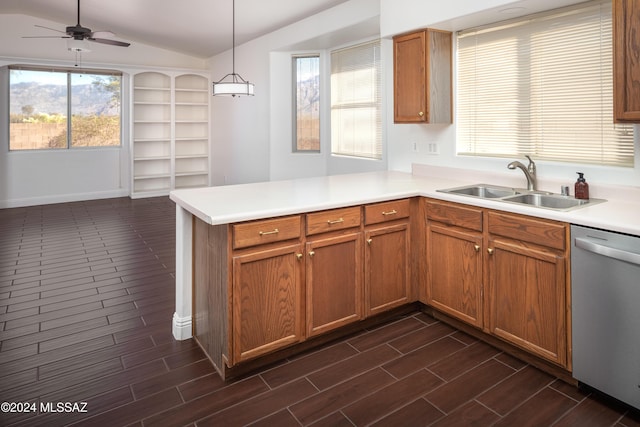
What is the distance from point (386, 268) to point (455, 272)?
1.40 ft

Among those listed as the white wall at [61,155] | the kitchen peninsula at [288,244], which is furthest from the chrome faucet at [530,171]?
the white wall at [61,155]

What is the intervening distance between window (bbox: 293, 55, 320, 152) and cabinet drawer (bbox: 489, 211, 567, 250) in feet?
14.1

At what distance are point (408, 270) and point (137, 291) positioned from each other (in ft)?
7.01

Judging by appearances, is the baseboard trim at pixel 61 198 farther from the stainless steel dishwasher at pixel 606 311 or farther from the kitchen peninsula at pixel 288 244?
the stainless steel dishwasher at pixel 606 311

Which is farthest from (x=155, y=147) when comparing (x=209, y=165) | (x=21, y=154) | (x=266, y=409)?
(x=266, y=409)

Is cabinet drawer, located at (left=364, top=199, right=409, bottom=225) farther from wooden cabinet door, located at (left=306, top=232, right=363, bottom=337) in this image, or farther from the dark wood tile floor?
the dark wood tile floor

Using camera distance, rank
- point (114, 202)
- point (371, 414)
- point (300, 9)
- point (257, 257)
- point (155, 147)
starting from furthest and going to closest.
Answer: point (155, 147), point (114, 202), point (300, 9), point (257, 257), point (371, 414)

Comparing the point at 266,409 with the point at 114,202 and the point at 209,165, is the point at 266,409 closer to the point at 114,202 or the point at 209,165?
the point at 114,202

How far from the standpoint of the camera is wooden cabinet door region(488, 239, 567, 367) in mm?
2223

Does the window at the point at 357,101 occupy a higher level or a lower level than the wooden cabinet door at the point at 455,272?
higher

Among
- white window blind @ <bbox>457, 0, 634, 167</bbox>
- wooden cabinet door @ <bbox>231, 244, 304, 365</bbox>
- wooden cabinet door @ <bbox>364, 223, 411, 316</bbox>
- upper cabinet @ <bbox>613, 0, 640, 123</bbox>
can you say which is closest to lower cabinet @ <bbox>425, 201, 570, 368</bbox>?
wooden cabinet door @ <bbox>364, 223, 411, 316</bbox>

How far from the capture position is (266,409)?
→ 205cm

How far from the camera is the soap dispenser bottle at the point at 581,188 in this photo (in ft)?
8.39

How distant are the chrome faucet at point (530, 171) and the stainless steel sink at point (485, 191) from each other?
0.09 meters
